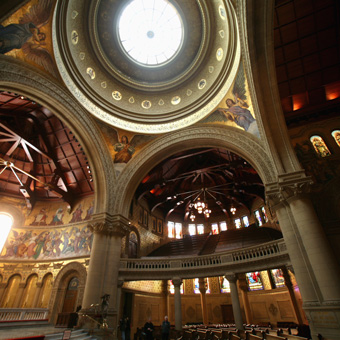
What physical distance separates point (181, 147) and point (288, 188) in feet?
23.9

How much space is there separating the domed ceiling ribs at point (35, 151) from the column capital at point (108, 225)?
4.91m

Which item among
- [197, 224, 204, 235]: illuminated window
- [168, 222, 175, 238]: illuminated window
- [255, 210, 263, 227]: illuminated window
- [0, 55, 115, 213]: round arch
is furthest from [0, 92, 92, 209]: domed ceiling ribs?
[255, 210, 263, 227]: illuminated window

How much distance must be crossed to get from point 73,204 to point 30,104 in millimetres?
8421

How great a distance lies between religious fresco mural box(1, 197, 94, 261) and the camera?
609 inches

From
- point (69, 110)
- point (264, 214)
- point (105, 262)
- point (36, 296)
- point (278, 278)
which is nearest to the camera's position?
point (105, 262)

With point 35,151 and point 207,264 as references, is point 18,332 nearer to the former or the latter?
point 207,264

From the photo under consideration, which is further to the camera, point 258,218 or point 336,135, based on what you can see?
point 258,218

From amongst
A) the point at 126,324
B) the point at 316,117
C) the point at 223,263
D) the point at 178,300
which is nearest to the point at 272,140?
the point at 316,117

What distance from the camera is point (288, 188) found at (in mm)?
9219

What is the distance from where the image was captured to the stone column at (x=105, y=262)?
11180 mm

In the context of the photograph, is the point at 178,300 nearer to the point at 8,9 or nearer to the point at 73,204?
the point at 73,204

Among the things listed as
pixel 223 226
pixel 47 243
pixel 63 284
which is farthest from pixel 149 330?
pixel 223 226

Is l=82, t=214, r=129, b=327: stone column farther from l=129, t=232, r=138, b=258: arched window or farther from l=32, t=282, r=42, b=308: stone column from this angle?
l=32, t=282, r=42, b=308: stone column

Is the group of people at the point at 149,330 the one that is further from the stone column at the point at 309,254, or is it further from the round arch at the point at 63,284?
the round arch at the point at 63,284
